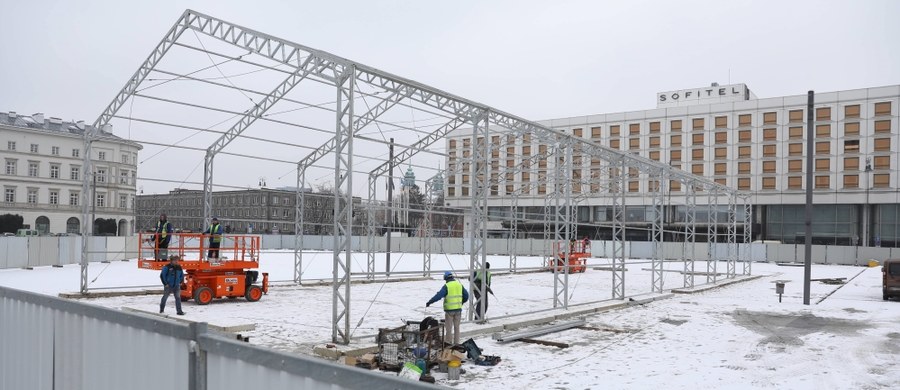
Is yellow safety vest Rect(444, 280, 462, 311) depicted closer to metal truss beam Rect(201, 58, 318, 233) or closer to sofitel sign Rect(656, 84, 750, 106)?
metal truss beam Rect(201, 58, 318, 233)

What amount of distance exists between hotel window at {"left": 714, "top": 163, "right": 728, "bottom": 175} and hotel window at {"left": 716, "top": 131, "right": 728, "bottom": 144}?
91.6 inches

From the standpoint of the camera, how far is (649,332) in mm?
16188

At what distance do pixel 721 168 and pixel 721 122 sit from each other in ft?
15.3

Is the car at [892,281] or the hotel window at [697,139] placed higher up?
the hotel window at [697,139]

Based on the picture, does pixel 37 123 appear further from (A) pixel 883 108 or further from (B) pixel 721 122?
(A) pixel 883 108

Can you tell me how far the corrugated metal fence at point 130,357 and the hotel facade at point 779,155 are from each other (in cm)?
4903

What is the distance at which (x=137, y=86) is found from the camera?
814 inches

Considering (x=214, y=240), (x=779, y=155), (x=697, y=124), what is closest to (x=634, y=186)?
(x=697, y=124)

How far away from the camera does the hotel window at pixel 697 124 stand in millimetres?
66812

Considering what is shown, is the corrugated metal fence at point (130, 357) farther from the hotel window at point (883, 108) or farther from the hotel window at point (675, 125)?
the hotel window at point (675, 125)

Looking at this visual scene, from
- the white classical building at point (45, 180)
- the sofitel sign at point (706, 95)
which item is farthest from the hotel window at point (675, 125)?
the white classical building at point (45, 180)

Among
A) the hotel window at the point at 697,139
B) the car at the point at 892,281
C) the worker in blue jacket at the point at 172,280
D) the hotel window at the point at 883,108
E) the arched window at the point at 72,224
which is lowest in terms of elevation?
the arched window at the point at 72,224

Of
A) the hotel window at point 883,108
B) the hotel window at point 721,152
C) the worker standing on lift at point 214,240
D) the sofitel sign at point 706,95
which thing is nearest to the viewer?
the worker standing on lift at point 214,240

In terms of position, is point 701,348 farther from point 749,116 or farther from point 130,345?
point 749,116
